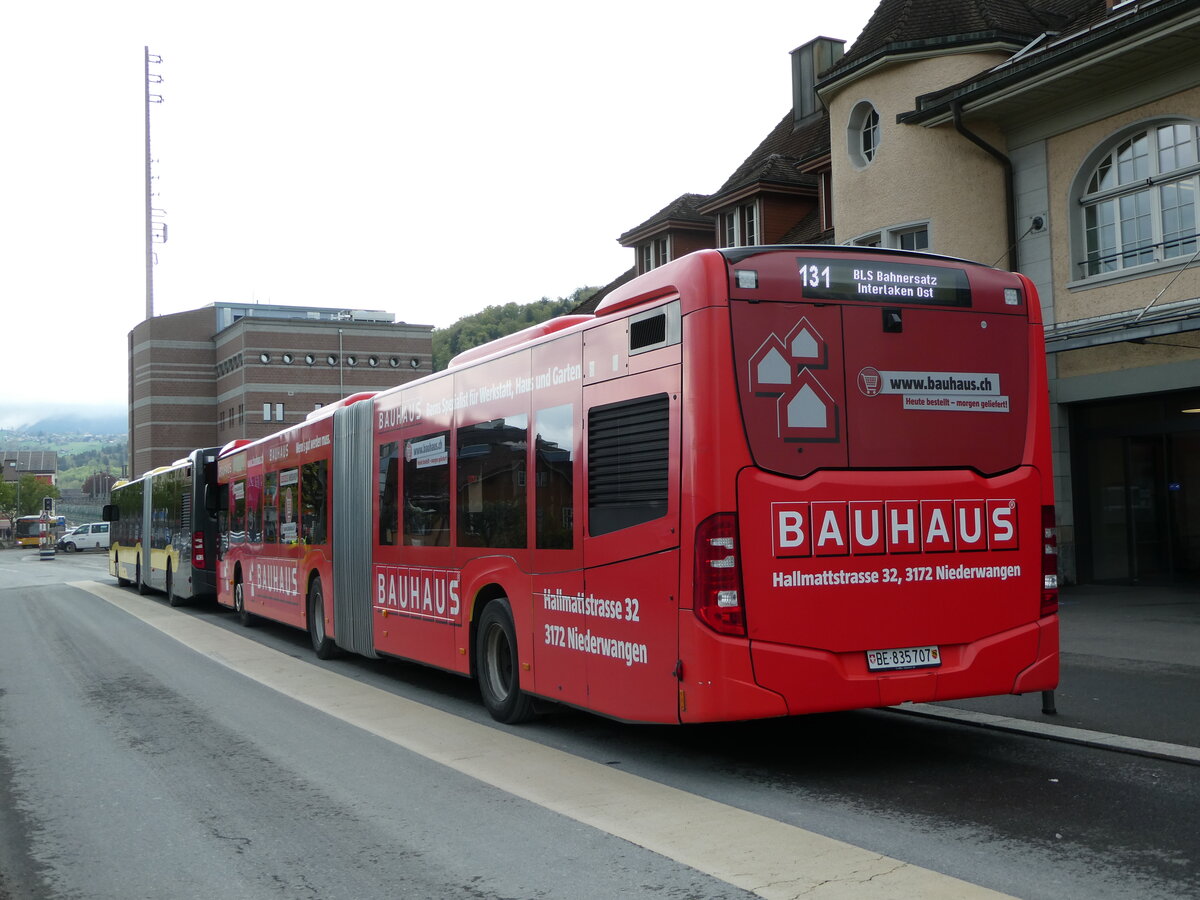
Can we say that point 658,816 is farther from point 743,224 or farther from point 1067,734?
point 743,224

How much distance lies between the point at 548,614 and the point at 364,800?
1968mm

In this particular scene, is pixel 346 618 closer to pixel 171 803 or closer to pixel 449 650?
pixel 449 650

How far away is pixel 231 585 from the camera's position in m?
19.8

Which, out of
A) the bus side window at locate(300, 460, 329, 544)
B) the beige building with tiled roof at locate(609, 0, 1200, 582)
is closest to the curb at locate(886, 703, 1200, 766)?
the bus side window at locate(300, 460, 329, 544)

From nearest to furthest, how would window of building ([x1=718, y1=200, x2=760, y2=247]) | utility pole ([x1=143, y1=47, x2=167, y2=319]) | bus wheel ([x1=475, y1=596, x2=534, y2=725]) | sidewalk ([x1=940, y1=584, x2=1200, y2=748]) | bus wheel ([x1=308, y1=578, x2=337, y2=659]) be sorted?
sidewalk ([x1=940, y1=584, x2=1200, y2=748]), bus wheel ([x1=475, y1=596, x2=534, y2=725]), bus wheel ([x1=308, y1=578, x2=337, y2=659]), window of building ([x1=718, y1=200, x2=760, y2=247]), utility pole ([x1=143, y1=47, x2=167, y2=319])

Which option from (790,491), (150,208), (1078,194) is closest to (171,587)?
(1078,194)

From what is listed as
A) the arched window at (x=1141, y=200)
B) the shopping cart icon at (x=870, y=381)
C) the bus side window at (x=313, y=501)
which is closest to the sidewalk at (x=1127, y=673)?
the shopping cart icon at (x=870, y=381)

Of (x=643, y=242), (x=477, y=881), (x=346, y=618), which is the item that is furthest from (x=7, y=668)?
(x=643, y=242)

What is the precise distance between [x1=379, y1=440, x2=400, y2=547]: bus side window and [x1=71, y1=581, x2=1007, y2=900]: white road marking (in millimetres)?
1641

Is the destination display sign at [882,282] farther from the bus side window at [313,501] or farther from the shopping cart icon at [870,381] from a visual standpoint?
the bus side window at [313,501]

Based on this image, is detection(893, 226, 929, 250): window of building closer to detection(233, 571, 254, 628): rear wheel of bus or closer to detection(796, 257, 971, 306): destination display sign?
detection(233, 571, 254, 628): rear wheel of bus

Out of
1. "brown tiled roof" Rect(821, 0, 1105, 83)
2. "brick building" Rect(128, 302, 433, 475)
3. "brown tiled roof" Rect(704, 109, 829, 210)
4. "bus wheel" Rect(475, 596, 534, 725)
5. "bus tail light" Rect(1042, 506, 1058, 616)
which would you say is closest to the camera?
"bus tail light" Rect(1042, 506, 1058, 616)

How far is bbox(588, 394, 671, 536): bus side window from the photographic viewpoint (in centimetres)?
696

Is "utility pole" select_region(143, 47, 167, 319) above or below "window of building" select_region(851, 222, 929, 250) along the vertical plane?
above
